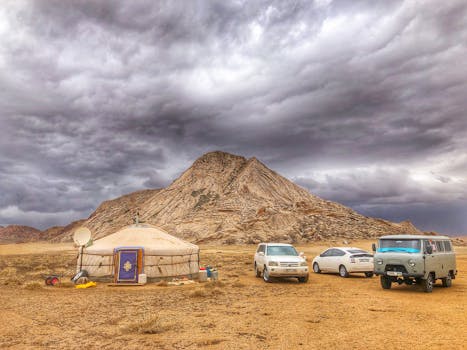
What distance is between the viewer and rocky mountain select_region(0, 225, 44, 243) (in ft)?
473

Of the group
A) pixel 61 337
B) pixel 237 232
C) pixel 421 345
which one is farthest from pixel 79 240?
pixel 237 232

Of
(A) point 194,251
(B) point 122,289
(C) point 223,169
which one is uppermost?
(C) point 223,169

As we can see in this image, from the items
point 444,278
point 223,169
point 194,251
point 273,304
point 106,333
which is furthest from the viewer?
point 223,169

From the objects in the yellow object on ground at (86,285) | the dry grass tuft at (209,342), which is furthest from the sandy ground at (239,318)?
the yellow object on ground at (86,285)

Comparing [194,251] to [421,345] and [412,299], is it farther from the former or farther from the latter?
[421,345]

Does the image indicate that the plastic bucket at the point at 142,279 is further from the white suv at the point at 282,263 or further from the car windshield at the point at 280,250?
the car windshield at the point at 280,250

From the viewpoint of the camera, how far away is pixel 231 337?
8.55 metres

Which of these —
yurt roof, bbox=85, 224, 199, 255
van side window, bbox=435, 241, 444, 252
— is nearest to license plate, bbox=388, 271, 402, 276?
van side window, bbox=435, 241, 444, 252

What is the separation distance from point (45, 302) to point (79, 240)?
6826mm

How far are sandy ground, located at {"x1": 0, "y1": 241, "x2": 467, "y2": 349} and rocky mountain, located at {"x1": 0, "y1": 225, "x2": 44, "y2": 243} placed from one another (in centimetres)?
14227

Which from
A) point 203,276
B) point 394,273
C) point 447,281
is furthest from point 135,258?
point 447,281

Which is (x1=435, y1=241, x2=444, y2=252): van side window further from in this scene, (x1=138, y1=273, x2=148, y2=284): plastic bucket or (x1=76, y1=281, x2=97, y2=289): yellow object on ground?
(x1=76, y1=281, x2=97, y2=289): yellow object on ground

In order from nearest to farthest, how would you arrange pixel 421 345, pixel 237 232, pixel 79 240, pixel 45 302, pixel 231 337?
pixel 421 345 → pixel 231 337 → pixel 45 302 → pixel 79 240 → pixel 237 232

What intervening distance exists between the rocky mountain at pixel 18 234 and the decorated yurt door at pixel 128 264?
136337 mm
